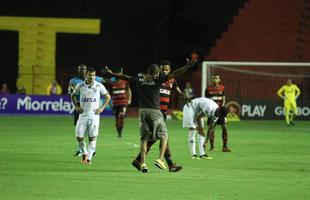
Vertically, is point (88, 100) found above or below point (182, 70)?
below

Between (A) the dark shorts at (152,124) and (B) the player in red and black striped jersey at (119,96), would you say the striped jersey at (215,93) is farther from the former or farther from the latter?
(A) the dark shorts at (152,124)

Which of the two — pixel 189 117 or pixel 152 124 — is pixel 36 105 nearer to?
pixel 189 117

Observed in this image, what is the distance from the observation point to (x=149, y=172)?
1559 centimetres

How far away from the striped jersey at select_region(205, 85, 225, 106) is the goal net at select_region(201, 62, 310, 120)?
14.0 m

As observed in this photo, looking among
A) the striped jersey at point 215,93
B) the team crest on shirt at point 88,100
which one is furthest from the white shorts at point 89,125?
the striped jersey at point 215,93

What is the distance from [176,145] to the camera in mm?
22922

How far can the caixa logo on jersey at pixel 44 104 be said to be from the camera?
39312 millimetres

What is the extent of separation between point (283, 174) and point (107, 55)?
2924cm

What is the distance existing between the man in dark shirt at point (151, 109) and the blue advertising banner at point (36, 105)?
23742 millimetres

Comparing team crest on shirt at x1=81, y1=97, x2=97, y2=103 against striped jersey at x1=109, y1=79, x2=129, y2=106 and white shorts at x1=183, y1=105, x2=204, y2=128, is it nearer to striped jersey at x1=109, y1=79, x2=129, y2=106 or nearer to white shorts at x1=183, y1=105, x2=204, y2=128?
white shorts at x1=183, y1=105, x2=204, y2=128

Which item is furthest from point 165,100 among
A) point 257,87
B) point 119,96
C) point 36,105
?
point 257,87

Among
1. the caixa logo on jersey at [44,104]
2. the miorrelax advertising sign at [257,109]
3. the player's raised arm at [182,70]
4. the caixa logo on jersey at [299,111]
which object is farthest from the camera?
the caixa logo on jersey at [44,104]

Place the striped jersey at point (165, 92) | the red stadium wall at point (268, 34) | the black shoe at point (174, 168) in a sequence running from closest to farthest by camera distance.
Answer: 1. the black shoe at point (174, 168)
2. the striped jersey at point (165, 92)
3. the red stadium wall at point (268, 34)

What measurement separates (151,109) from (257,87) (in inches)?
1011
